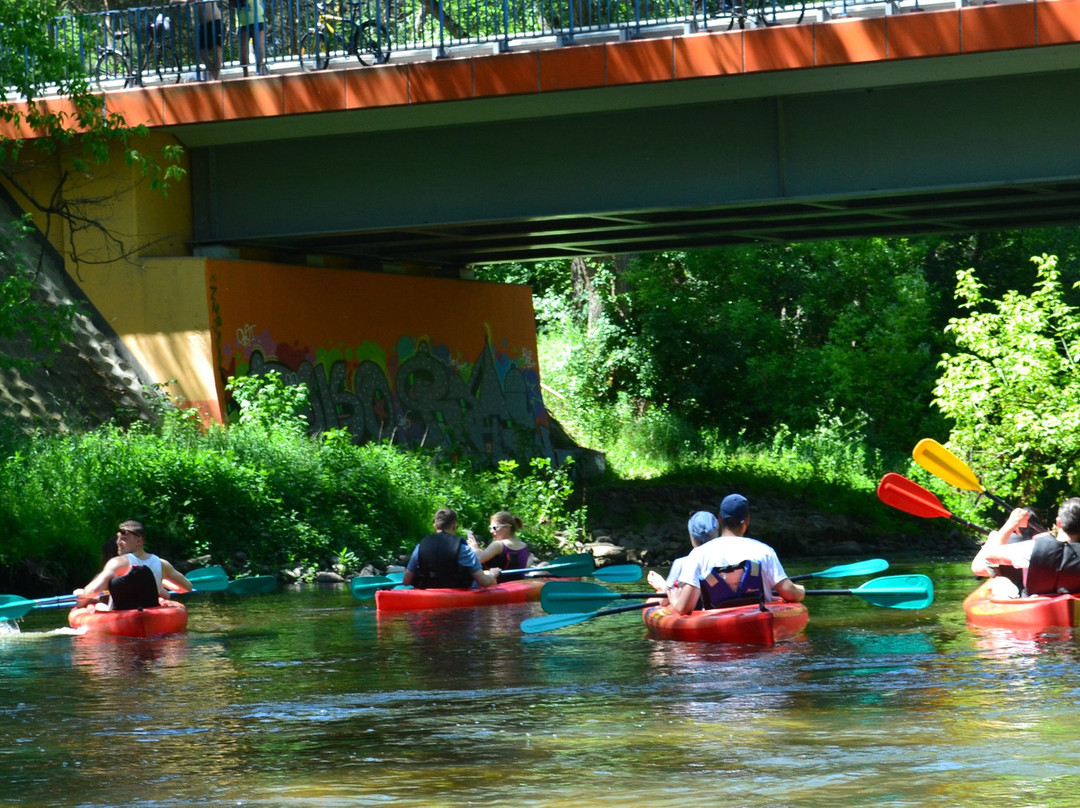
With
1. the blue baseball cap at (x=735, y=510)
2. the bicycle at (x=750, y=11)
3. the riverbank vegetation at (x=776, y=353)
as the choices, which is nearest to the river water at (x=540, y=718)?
the blue baseball cap at (x=735, y=510)

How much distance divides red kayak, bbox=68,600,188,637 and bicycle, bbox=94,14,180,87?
9.31 metres

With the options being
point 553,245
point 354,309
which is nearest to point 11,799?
point 354,309

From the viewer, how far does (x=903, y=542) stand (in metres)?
23.9

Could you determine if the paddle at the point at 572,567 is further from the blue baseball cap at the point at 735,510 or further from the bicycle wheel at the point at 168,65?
the bicycle wheel at the point at 168,65

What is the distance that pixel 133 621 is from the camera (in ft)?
41.0

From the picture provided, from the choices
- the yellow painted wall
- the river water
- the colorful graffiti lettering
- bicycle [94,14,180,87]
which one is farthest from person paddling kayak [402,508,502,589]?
bicycle [94,14,180,87]

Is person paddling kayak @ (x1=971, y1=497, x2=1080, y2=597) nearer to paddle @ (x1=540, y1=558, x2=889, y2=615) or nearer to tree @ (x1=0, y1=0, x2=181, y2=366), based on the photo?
paddle @ (x1=540, y1=558, x2=889, y2=615)

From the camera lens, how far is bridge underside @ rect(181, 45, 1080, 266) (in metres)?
17.1

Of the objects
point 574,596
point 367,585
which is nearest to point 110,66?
point 367,585

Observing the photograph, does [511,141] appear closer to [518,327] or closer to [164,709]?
[518,327]

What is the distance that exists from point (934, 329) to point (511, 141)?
15692 millimetres

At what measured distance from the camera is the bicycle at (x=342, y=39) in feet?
62.6

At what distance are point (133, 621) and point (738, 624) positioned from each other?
488 centimetres

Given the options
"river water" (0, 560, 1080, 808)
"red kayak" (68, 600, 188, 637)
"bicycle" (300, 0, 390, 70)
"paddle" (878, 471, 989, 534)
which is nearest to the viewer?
"river water" (0, 560, 1080, 808)
